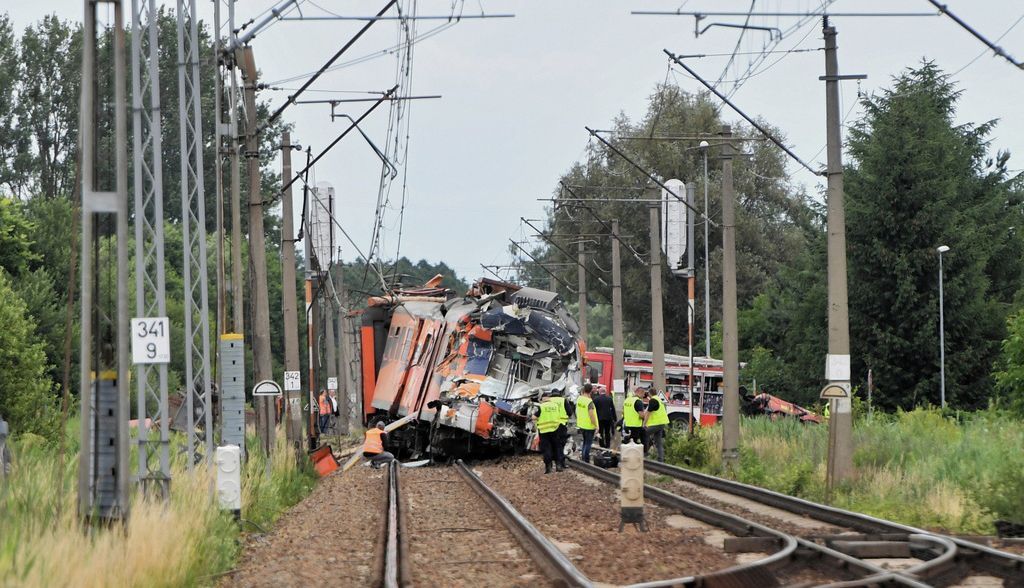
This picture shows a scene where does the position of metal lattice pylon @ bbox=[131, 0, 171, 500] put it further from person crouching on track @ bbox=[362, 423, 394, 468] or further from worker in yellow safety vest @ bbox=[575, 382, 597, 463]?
person crouching on track @ bbox=[362, 423, 394, 468]

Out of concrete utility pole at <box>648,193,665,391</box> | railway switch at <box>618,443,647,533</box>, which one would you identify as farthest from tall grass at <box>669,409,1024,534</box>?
railway switch at <box>618,443,647,533</box>

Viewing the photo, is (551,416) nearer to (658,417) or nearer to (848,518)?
(658,417)

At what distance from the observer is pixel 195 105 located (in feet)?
65.5

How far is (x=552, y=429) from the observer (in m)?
27.4

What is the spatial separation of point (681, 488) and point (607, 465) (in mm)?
5997

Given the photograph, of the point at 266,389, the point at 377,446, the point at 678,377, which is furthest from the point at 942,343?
the point at 266,389

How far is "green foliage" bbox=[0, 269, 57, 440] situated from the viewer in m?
36.7

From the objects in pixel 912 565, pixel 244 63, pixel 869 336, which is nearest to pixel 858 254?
pixel 869 336

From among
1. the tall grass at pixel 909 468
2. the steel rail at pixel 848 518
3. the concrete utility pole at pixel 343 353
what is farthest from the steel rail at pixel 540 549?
the concrete utility pole at pixel 343 353

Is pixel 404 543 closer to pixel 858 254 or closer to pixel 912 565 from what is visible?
pixel 912 565

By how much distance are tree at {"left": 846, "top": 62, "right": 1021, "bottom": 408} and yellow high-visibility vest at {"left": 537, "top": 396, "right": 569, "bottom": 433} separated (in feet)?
88.2

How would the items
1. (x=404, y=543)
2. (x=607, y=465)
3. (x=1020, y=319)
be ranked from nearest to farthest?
(x=404, y=543) → (x=607, y=465) → (x=1020, y=319)

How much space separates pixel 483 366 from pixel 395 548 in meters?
15.6

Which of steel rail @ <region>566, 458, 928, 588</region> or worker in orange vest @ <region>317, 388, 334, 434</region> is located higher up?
steel rail @ <region>566, 458, 928, 588</region>
